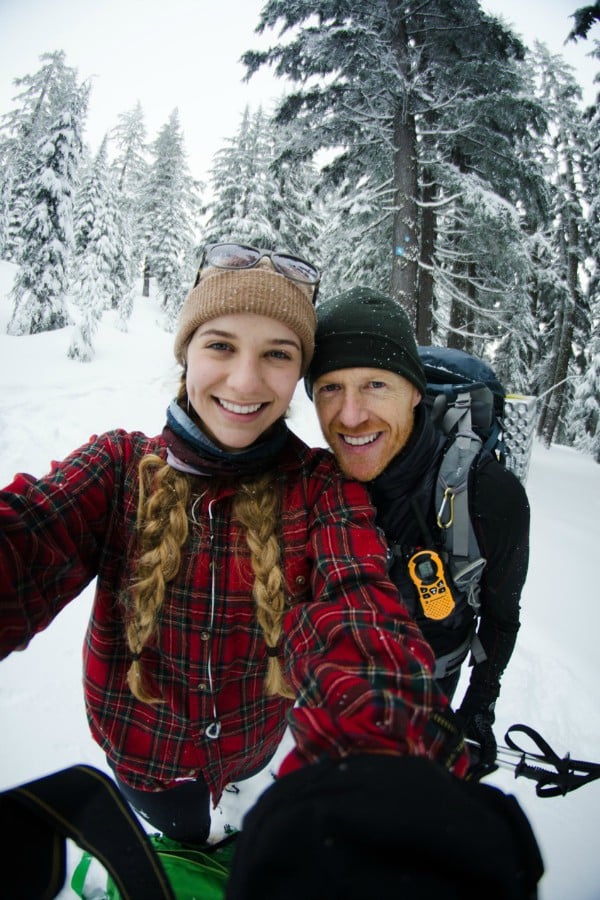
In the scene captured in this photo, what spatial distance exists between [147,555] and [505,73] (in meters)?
10.2

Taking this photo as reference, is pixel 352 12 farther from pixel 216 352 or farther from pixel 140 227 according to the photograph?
pixel 140 227

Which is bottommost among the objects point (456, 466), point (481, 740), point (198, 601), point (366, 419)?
point (481, 740)

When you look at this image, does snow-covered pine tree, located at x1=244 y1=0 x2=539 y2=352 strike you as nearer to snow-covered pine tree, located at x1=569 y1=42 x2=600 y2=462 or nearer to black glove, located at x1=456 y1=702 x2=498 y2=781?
black glove, located at x1=456 y1=702 x2=498 y2=781

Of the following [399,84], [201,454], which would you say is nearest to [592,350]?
[399,84]

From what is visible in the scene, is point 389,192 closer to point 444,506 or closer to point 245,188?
point 444,506

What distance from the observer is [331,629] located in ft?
3.80

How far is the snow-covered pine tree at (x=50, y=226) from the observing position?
17.1 m

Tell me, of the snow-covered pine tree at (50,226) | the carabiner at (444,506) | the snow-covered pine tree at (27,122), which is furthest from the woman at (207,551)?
the snow-covered pine tree at (27,122)

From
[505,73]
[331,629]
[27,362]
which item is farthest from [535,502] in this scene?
[27,362]

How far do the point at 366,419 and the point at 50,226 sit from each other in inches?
873

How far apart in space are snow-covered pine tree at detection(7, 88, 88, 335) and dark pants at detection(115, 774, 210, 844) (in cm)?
2152

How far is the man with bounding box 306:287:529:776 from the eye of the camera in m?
1.80

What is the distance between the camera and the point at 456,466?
6.06 feet

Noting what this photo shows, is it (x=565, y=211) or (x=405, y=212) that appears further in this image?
(x=565, y=211)
